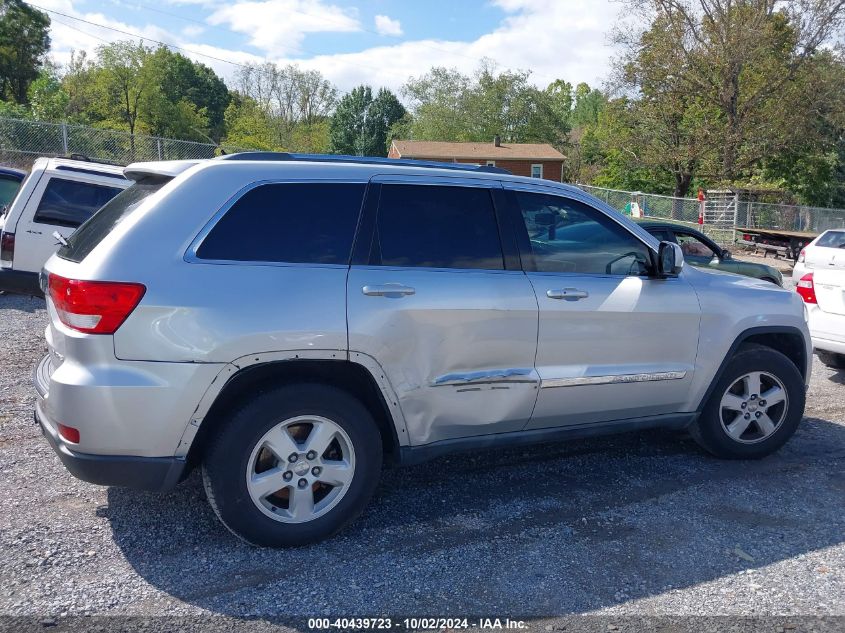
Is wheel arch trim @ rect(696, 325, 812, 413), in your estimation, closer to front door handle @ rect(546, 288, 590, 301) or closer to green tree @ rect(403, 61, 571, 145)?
front door handle @ rect(546, 288, 590, 301)

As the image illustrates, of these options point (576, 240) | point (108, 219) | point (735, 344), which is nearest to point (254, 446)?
point (108, 219)

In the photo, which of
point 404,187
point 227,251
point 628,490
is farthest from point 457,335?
point 628,490

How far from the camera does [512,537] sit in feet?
13.1

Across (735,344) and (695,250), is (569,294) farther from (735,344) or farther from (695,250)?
(695,250)

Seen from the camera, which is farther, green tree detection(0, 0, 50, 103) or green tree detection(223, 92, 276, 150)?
green tree detection(223, 92, 276, 150)

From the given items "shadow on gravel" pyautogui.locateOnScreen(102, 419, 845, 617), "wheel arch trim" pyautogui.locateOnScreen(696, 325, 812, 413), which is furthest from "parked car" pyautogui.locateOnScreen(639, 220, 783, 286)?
"shadow on gravel" pyautogui.locateOnScreen(102, 419, 845, 617)

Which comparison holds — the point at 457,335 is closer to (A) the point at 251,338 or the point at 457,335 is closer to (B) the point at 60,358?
(A) the point at 251,338

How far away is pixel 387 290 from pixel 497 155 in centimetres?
5395

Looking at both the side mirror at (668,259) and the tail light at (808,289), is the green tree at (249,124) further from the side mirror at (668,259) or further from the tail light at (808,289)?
the side mirror at (668,259)

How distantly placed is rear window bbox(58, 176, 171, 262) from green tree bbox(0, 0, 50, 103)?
→ 2223 inches

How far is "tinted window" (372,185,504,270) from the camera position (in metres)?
4.00

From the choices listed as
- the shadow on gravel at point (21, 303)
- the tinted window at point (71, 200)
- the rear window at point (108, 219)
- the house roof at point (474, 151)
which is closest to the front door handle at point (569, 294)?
the rear window at point (108, 219)

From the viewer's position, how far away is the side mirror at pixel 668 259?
4.65 meters

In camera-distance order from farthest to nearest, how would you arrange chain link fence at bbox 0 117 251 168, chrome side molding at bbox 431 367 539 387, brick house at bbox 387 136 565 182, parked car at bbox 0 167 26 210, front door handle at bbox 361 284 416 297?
brick house at bbox 387 136 565 182
chain link fence at bbox 0 117 251 168
parked car at bbox 0 167 26 210
chrome side molding at bbox 431 367 539 387
front door handle at bbox 361 284 416 297
